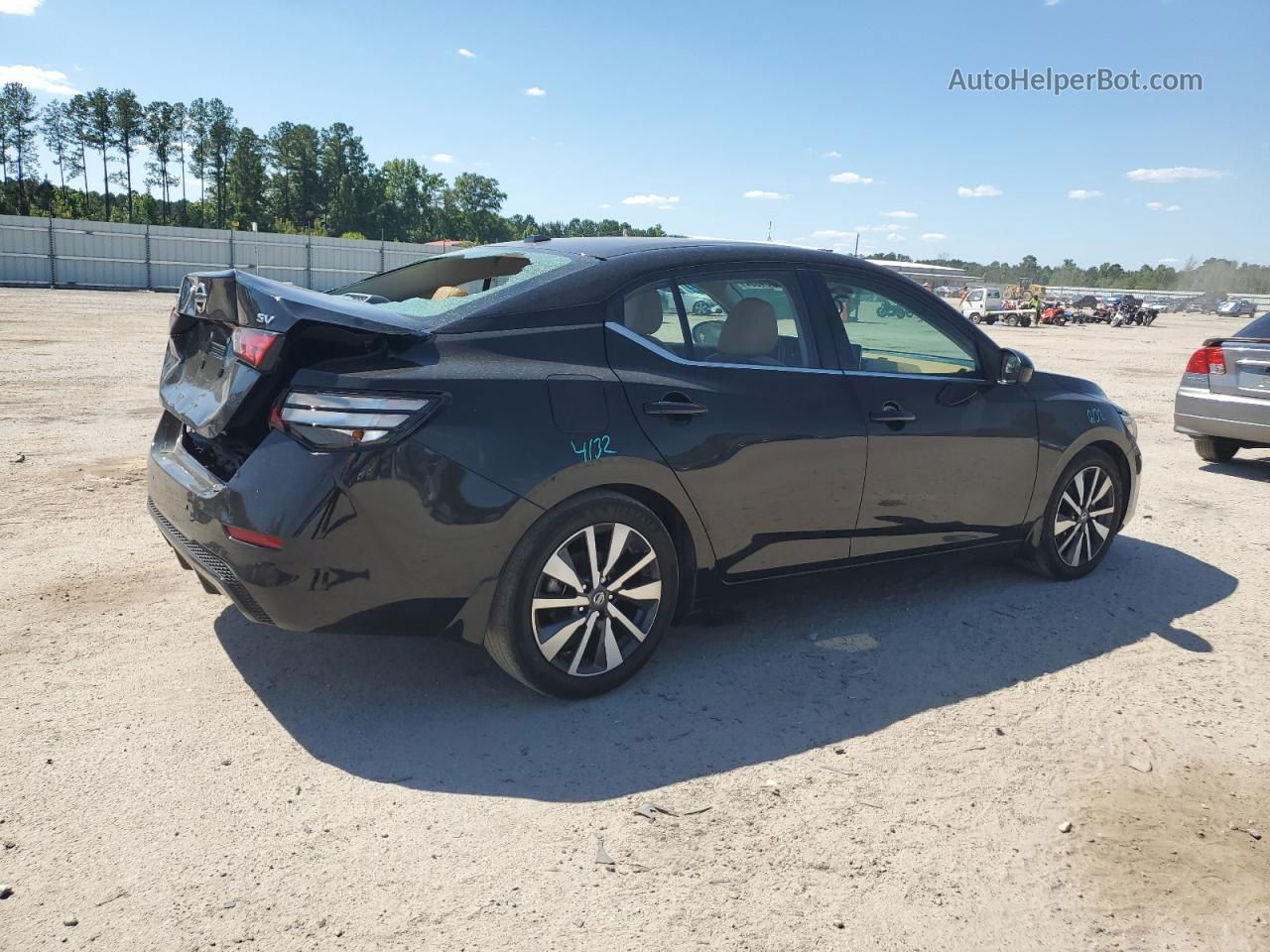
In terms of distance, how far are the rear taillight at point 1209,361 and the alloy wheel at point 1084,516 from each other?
173 inches

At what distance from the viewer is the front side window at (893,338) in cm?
416

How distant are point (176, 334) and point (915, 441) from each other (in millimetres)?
3117

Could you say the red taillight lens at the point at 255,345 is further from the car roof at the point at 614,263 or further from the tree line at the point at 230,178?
the tree line at the point at 230,178

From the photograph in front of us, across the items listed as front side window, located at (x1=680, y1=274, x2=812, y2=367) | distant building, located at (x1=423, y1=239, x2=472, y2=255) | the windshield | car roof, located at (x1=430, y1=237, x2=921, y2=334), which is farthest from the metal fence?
front side window, located at (x1=680, y1=274, x2=812, y2=367)

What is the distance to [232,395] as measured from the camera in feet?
10.2

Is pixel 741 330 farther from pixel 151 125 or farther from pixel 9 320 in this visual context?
pixel 151 125

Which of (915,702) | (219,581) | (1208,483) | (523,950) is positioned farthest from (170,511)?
(1208,483)

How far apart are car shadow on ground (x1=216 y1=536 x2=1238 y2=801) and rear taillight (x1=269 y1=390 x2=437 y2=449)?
1039 mm

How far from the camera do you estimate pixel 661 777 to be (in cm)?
304

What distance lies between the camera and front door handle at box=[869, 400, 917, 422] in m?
4.07

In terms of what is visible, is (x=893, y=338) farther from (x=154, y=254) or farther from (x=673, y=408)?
(x=154, y=254)

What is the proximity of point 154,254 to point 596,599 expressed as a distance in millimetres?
40220

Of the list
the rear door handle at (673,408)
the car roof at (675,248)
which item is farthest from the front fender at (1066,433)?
the rear door handle at (673,408)

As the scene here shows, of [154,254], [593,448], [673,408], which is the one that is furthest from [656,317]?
[154,254]
